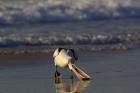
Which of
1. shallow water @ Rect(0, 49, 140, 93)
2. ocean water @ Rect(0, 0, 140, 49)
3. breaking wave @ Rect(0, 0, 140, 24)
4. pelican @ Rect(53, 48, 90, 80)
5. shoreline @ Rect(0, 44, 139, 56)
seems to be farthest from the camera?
breaking wave @ Rect(0, 0, 140, 24)

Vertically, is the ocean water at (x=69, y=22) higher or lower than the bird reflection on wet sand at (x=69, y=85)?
higher

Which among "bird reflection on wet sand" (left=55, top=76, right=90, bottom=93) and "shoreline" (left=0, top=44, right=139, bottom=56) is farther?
"shoreline" (left=0, top=44, right=139, bottom=56)

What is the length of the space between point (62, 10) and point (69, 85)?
11305mm

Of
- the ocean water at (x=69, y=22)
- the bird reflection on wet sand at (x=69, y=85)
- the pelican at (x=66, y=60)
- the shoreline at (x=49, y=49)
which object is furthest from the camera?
the ocean water at (x=69, y=22)

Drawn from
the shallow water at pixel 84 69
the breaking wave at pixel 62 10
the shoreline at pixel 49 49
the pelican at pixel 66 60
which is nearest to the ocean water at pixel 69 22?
the breaking wave at pixel 62 10

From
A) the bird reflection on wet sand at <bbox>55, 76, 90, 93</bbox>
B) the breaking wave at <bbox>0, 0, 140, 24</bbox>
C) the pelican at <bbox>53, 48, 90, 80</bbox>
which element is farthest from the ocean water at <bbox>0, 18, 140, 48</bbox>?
the bird reflection on wet sand at <bbox>55, 76, 90, 93</bbox>

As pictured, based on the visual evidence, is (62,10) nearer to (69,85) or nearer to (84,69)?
(84,69)

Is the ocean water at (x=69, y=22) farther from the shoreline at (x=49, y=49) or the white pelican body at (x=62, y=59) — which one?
the white pelican body at (x=62, y=59)

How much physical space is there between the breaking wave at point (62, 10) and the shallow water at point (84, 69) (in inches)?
246

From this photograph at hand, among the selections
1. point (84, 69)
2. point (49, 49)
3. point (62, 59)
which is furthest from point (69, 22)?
point (62, 59)

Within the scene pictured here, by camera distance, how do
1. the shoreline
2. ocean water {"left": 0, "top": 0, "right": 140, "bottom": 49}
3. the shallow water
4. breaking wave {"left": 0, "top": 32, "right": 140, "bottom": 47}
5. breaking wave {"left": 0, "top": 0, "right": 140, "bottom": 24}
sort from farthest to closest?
1. breaking wave {"left": 0, "top": 0, "right": 140, "bottom": 24}
2. ocean water {"left": 0, "top": 0, "right": 140, "bottom": 49}
3. breaking wave {"left": 0, "top": 32, "right": 140, "bottom": 47}
4. the shoreline
5. the shallow water

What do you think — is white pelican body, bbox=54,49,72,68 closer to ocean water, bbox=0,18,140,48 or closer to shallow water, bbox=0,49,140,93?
shallow water, bbox=0,49,140,93

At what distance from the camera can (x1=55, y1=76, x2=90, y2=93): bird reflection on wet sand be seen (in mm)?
11432

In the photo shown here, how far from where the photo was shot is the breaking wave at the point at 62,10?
21.8 m
